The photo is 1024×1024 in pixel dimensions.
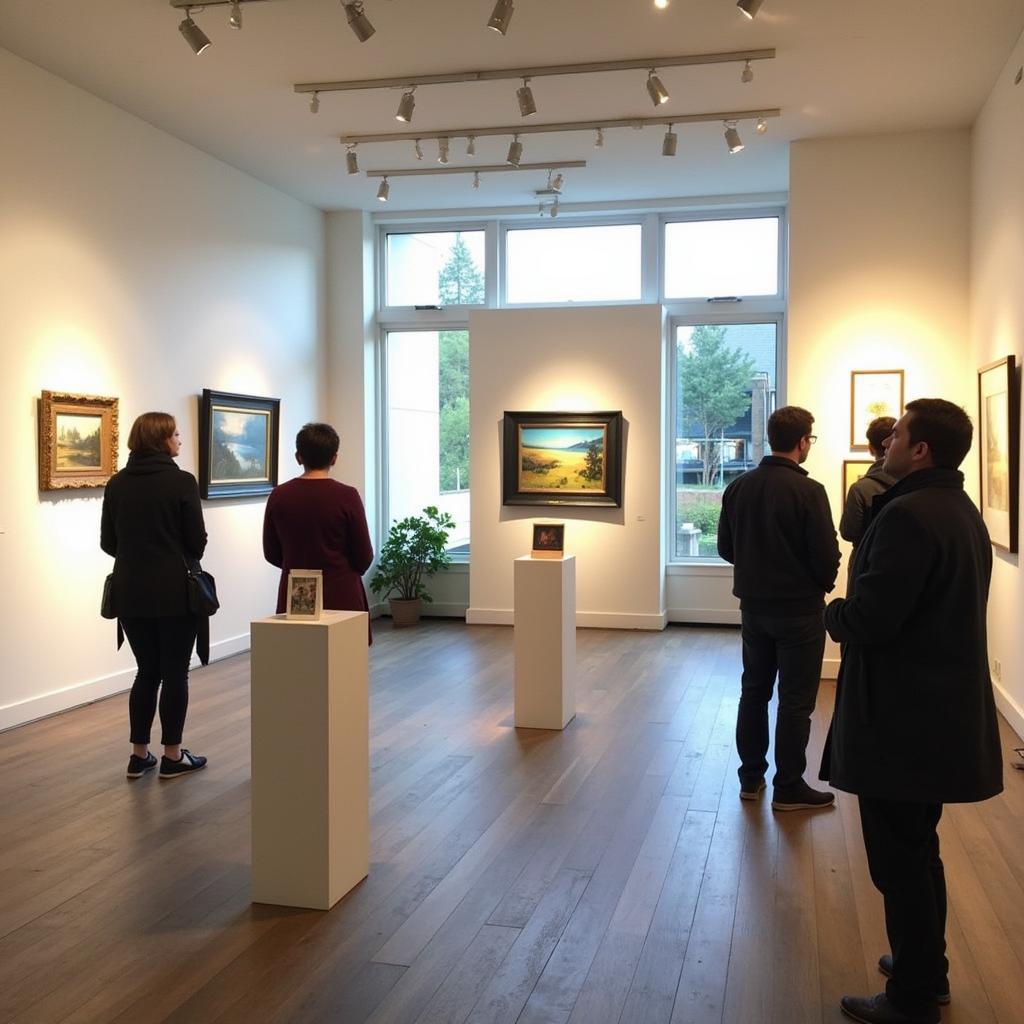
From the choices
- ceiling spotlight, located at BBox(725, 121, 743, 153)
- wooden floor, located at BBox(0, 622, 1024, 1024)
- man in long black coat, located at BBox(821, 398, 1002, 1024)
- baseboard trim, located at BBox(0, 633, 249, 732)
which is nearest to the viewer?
man in long black coat, located at BBox(821, 398, 1002, 1024)

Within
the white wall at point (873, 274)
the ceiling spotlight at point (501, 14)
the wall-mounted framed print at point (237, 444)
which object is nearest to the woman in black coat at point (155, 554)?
the ceiling spotlight at point (501, 14)

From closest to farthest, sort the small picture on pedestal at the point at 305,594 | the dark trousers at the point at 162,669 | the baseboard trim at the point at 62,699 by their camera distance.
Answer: the small picture on pedestal at the point at 305,594 < the dark trousers at the point at 162,669 < the baseboard trim at the point at 62,699

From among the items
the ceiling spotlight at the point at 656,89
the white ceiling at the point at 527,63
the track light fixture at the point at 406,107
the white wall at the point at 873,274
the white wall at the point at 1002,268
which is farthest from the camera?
the white wall at the point at 873,274

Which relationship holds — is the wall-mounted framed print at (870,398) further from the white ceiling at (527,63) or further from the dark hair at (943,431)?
the dark hair at (943,431)

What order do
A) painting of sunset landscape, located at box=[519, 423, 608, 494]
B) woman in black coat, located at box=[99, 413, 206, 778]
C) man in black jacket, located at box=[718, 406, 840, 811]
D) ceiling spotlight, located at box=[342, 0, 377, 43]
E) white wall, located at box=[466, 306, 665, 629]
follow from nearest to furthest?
man in black jacket, located at box=[718, 406, 840, 811] → woman in black coat, located at box=[99, 413, 206, 778] → ceiling spotlight, located at box=[342, 0, 377, 43] → white wall, located at box=[466, 306, 665, 629] → painting of sunset landscape, located at box=[519, 423, 608, 494]

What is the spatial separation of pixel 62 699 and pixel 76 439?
158cm

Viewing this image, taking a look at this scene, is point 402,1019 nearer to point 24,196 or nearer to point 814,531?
point 814,531

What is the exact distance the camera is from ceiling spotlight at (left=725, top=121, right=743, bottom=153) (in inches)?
286

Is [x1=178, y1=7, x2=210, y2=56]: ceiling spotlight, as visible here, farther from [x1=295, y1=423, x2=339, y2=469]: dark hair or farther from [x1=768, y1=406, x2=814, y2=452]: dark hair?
[x1=768, y1=406, x2=814, y2=452]: dark hair

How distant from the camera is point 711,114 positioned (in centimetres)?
723

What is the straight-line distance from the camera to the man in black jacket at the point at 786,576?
14.4ft

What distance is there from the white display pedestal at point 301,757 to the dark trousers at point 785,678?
1.87m

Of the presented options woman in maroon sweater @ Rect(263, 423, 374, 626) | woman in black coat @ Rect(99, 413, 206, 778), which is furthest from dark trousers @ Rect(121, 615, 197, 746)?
woman in maroon sweater @ Rect(263, 423, 374, 626)

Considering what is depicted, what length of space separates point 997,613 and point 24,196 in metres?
6.35
